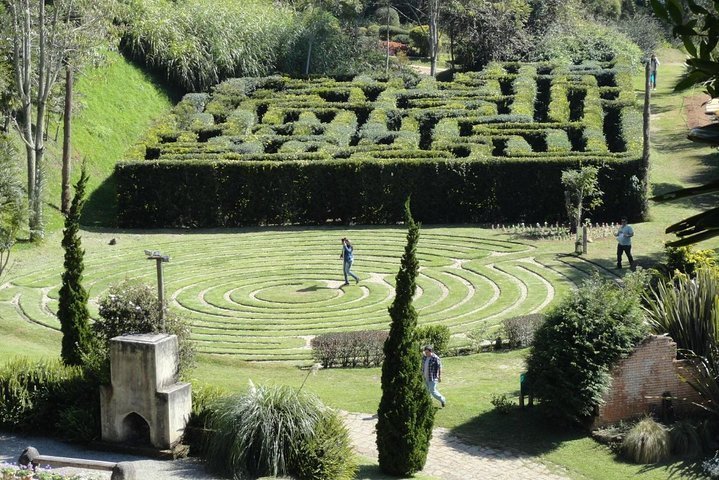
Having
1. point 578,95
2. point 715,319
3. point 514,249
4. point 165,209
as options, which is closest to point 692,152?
point 578,95

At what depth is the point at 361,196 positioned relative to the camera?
38000 mm

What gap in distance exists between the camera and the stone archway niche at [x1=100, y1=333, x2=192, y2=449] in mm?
17312

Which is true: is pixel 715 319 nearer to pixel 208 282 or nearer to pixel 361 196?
pixel 208 282

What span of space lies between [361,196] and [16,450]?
21960 millimetres

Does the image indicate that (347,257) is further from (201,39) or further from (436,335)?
(201,39)

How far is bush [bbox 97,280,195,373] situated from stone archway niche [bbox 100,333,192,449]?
5.91ft

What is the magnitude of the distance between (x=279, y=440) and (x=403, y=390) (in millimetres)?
2057

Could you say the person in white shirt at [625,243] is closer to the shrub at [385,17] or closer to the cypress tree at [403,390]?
the cypress tree at [403,390]

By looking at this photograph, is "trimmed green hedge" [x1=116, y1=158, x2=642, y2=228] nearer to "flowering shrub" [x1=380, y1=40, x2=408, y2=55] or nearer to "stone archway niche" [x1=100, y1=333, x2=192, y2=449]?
"stone archway niche" [x1=100, y1=333, x2=192, y2=449]

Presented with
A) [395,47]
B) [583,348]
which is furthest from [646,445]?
[395,47]

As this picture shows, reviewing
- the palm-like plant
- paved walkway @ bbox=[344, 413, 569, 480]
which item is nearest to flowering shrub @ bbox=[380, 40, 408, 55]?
paved walkway @ bbox=[344, 413, 569, 480]

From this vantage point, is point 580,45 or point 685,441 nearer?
point 685,441

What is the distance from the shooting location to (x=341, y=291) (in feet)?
99.6

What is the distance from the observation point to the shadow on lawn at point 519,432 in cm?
1838
